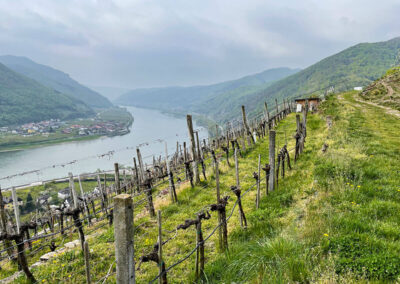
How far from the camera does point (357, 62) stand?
593 feet

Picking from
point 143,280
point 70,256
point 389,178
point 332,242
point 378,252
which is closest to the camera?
point 378,252

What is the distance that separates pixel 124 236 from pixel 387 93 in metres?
36.3

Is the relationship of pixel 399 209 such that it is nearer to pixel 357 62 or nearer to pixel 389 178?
pixel 389 178

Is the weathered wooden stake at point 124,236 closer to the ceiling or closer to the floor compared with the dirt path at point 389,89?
closer to the floor

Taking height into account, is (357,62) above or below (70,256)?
above

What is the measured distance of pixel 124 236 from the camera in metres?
2.75

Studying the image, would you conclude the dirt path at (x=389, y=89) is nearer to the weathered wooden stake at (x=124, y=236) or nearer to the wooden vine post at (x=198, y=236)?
the wooden vine post at (x=198, y=236)

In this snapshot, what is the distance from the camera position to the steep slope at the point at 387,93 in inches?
982

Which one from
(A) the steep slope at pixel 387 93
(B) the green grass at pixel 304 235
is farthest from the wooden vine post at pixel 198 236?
(A) the steep slope at pixel 387 93

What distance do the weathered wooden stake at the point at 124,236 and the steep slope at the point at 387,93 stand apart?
95.8 ft

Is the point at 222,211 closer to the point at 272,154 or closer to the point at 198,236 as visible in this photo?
the point at 198,236

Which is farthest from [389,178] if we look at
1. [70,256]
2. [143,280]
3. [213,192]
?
[70,256]

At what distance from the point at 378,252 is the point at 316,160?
20.6 feet

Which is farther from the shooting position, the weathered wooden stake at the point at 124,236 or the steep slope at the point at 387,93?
the steep slope at the point at 387,93
